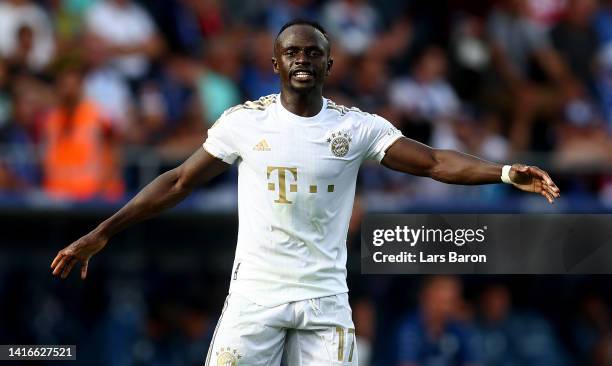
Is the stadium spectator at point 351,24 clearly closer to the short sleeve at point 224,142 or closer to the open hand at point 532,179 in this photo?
the short sleeve at point 224,142

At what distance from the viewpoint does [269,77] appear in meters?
12.8

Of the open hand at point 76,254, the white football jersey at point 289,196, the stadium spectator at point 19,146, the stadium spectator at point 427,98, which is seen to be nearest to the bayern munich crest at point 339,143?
the white football jersey at point 289,196

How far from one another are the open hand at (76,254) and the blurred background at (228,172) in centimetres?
449

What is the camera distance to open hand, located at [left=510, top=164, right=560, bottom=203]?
264 inches

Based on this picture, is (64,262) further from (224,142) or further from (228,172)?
(228,172)

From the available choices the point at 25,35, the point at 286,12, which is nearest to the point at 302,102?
the point at 25,35

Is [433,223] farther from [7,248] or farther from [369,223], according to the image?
[7,248]

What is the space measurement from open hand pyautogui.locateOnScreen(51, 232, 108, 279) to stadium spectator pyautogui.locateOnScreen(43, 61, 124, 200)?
4517 mm

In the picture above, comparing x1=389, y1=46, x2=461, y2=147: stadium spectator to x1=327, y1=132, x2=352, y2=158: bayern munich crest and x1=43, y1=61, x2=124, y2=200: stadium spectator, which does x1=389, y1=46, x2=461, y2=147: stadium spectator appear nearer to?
x1=43, y1=61, x2=124, y2=200: stadium spectator

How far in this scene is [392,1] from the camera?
1491cm

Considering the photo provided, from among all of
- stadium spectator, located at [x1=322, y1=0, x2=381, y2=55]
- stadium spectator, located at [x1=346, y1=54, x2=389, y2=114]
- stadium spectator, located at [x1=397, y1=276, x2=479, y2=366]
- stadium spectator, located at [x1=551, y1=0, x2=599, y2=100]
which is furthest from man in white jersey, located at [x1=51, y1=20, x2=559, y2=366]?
stadium spectator, located at [x1=551, y1=0, x2=599, y2=100]

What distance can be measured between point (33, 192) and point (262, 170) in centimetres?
515

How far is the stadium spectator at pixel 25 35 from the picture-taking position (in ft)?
41.9

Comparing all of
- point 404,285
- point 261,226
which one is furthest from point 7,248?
point 261,226
